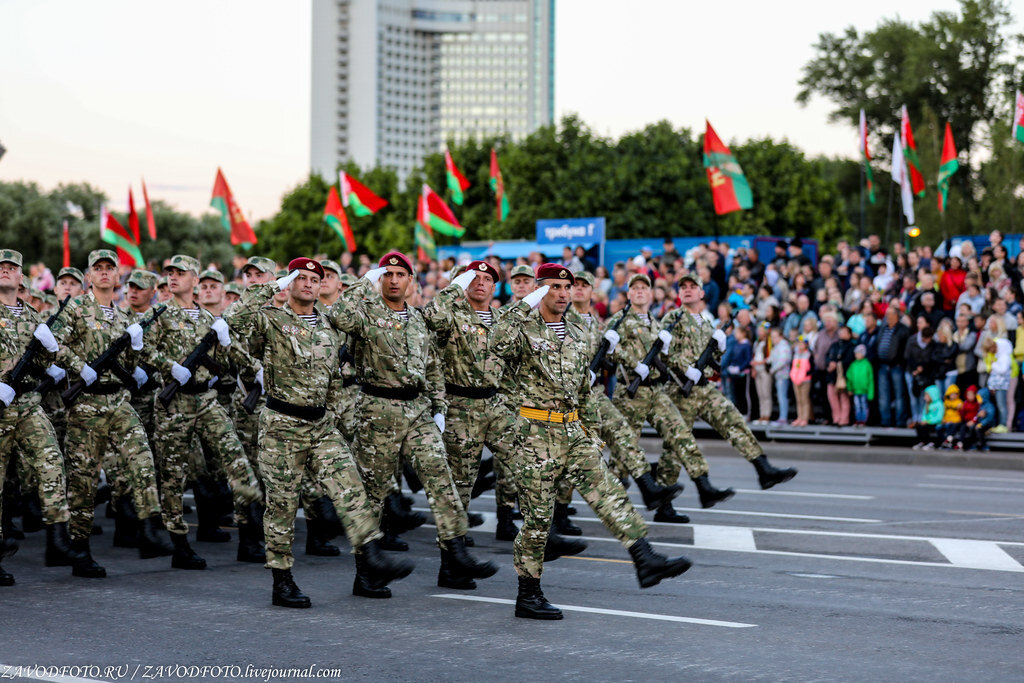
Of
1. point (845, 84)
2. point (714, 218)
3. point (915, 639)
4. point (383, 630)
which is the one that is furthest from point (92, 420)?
point (845, 84)

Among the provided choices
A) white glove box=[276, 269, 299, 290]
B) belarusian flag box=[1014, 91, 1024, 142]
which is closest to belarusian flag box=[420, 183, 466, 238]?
belarusian flag box=[1014, 91, 1024, 142]

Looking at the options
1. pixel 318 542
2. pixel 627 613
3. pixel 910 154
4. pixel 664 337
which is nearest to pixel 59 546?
pixel 318 542

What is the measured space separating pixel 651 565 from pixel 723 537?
3.44m

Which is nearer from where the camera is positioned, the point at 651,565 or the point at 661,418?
the point at 651,565

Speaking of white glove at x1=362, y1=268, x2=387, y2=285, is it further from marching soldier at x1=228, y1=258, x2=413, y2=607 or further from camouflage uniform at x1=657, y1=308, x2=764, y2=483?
camouflage uniform at x1=657, y1=308, x2=764, y2=483

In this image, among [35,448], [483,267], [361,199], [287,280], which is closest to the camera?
[287,280]

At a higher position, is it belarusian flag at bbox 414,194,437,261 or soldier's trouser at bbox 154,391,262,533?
belarusian flag at bbox 414,194,437,261

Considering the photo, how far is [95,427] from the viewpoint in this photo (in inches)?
369

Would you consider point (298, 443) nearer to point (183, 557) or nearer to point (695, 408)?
point (183, 557)

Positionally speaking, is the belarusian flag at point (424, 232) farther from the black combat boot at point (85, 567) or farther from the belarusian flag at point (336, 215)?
the black combat boot at point (85, 567)

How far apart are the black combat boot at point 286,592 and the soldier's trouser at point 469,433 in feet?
6.65

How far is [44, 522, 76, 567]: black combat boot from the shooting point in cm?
894

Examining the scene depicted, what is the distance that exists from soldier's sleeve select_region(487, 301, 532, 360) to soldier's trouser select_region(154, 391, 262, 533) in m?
2.99

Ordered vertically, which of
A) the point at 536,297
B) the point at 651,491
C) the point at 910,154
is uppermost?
the point at 910,154
